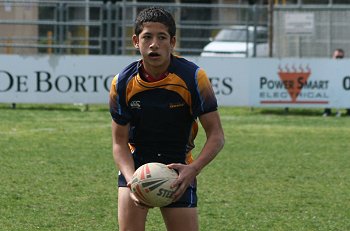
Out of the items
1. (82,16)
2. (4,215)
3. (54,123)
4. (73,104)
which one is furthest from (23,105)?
(4,215)

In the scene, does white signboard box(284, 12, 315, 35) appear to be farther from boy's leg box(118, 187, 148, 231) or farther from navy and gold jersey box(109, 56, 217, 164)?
boy's leg box(118, 187, 148, 231)

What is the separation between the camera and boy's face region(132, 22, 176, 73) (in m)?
5.67

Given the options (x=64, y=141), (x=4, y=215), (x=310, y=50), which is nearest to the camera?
(x=4, y=215)

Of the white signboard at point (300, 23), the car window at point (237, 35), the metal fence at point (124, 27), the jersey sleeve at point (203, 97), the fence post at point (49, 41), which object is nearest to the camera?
the jersey sleeve at point (203, 97)

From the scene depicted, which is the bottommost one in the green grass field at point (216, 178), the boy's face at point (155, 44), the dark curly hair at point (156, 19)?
the green grass field at point (216, 178)

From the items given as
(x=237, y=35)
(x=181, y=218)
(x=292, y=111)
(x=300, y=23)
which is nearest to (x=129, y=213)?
(x=181, y=218)

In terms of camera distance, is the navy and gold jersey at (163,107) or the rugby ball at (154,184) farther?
the navy and gold jersey at (163,107)

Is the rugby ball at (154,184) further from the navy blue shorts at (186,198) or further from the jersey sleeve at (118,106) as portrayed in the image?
the jersey sleeve at (118,106)

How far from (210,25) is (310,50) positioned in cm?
297

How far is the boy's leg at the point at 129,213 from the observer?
19.5 feet

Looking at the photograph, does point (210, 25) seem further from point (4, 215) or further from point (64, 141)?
point (4, 215)

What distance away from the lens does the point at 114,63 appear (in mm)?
22328

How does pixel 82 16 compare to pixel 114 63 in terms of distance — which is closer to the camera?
pixel 114 63

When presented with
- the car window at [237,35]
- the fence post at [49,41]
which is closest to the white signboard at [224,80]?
the fence post at [49,41]
